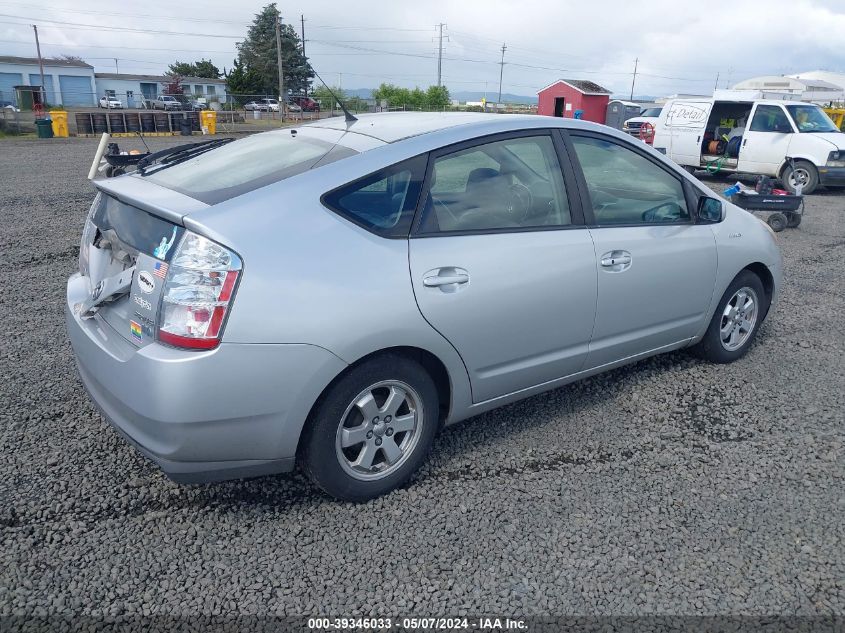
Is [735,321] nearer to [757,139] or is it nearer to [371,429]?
[371,429]

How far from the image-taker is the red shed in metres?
35.6

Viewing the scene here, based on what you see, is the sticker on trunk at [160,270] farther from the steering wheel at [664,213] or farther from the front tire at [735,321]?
the front tire at [735,321]

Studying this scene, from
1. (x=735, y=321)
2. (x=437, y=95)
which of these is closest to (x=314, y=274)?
(x=735, y=321)

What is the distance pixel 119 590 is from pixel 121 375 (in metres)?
0.81

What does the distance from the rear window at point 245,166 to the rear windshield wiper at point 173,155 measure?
0.30 feet

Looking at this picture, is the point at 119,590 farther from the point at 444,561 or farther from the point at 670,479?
the point at 670,479

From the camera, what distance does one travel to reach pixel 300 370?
2.59 m

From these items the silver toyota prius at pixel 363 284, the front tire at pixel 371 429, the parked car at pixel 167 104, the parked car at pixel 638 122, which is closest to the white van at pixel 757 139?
the parked car at pixel 638 122

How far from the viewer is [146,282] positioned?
8.62 feet

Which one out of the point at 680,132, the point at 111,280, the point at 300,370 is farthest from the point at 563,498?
the point at 680,132

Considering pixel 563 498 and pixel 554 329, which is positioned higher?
pixel 554 329

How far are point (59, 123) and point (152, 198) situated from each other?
101 ft

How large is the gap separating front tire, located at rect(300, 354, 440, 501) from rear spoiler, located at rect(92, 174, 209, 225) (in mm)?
920

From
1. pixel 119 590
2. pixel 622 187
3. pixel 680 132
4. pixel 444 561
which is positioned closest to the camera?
pixel 119 590
